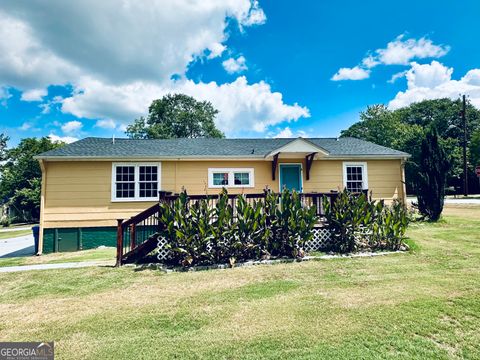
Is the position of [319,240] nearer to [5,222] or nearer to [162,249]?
[162,249]

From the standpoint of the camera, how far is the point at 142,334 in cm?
307

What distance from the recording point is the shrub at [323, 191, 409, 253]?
6.86 m

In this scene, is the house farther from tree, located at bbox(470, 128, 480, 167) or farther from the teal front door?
tree, located at bbox(470, 128, 480, 167)

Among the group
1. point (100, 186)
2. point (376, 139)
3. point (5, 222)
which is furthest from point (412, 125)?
point (5, 222)

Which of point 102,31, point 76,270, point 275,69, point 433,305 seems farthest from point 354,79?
point 76,270

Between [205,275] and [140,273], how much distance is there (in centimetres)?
156

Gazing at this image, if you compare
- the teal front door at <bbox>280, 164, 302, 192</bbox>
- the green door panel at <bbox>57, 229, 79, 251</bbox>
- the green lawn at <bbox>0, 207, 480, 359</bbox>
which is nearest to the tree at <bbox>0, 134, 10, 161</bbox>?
the green door panel at <bbox>57, 229, 79, 251</bbox>

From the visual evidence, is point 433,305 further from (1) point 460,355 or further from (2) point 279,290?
(2) point 279,290

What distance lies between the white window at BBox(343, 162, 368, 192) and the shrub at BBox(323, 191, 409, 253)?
4.27 metres

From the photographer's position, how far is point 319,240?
7.28 metres

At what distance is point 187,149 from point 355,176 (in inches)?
308

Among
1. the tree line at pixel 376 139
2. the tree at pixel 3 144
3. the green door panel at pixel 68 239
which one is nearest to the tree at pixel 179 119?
the tree line at pixel 376 139

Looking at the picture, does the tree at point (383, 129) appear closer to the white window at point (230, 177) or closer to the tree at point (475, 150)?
the tree at point (475, 150)

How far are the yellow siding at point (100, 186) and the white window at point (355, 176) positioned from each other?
0.65m
